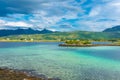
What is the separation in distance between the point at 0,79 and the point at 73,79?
53.6ft

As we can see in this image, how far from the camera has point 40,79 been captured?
48.8 metres

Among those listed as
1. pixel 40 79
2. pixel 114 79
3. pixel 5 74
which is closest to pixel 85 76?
pixel 114 79

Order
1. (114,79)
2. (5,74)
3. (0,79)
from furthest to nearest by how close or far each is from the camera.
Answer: (5,74) < (114,79) < (0,79)

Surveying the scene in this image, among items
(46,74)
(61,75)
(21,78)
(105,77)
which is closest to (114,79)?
(105,77)

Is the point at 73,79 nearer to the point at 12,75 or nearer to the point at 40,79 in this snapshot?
the point at 40,79

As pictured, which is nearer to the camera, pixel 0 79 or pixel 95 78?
pixel 0 79

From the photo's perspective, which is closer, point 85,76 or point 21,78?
point 21,78

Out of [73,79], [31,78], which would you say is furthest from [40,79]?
[73,79]

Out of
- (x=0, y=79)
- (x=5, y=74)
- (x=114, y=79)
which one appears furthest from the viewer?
(x=5, y=74)

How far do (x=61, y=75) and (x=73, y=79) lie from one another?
216 inches

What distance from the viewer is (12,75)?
53.1 meters

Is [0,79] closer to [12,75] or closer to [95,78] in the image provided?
[12,75]

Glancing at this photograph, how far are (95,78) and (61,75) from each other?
865cm

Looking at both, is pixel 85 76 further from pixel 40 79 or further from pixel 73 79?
pixel 40 79
